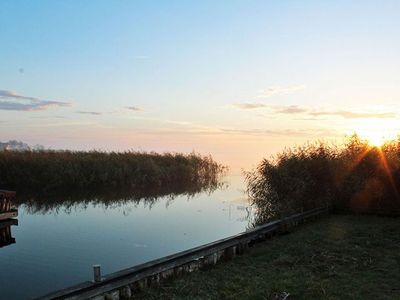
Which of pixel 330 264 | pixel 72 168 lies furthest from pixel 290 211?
pixel 72 168

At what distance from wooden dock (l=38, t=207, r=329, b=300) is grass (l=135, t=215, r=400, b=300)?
0.22 m

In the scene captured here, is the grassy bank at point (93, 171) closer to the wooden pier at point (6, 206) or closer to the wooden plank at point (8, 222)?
the wooden pier at point (6, 206)

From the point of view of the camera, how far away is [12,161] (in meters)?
29.3

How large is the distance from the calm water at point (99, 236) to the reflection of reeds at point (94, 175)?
521 cm

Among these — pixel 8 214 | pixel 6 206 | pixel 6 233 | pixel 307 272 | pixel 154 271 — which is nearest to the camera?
pixel 154 271

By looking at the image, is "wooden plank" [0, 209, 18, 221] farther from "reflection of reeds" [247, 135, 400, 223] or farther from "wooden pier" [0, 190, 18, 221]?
"reflection of reeds" [247, 135, 400, 223]

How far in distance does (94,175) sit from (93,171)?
12.2 inches

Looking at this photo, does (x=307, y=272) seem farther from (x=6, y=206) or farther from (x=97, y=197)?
(x=97, y=197)

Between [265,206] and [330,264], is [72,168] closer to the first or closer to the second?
[265,206]

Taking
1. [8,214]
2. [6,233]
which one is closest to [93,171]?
[8,214]

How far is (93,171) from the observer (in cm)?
3053

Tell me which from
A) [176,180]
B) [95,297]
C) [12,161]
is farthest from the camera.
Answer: [176,180]

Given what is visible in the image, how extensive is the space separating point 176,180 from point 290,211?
19.7 meters

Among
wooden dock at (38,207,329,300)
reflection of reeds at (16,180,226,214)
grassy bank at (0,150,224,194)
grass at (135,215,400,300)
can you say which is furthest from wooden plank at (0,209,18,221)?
grass at (135,215,400,300)
